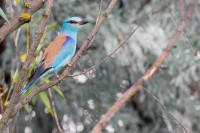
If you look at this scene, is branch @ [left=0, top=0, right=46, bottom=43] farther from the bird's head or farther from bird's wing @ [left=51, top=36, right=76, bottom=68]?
the bird's head

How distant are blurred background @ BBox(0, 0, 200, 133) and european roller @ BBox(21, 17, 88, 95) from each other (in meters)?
1.41

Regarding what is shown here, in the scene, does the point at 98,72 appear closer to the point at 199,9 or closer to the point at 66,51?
the point at 199,9

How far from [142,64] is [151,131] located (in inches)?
37.1

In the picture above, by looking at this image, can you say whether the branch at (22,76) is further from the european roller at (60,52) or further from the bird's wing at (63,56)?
the bird's wing at (63,56)

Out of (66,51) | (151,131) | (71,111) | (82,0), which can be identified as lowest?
(151,131)

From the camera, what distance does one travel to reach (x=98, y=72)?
5.48 m

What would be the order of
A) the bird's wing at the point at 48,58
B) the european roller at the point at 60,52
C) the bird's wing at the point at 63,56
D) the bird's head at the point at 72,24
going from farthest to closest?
the bird's head at the point at 72,24 < the bird's wing at the point at 63,56 < the european roller at the point at 60,52 < the bird's wing at the point at 48,58

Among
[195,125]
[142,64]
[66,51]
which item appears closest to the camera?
[66,51]

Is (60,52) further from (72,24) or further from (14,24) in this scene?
(14,24)

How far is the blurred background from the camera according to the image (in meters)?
5.10

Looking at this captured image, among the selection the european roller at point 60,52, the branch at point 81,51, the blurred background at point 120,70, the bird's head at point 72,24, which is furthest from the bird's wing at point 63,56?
the blurred background at point 120,70

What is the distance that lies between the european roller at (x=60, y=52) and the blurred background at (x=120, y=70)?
1.41 metres

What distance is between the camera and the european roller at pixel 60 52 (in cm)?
307

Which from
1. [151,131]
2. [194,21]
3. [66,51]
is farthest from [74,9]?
[66,51]
